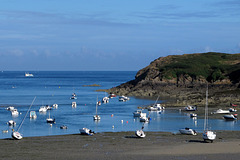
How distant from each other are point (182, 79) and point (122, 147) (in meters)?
119

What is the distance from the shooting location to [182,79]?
540 ft

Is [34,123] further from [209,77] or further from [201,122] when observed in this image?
[209,77]

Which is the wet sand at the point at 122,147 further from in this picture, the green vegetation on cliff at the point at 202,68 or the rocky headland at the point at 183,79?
the green vegetation on cliff at the point at 202,68

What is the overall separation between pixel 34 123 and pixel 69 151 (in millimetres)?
30955

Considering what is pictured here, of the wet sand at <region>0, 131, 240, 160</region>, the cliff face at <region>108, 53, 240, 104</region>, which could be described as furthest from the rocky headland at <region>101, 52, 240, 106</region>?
the wet sand at <region>0, 131, 240, 160</region>

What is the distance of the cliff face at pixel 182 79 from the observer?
14462cm

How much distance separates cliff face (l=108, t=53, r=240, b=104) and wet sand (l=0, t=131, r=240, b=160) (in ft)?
253

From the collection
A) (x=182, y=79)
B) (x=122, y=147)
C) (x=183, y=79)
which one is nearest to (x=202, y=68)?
(x=183, y=79)

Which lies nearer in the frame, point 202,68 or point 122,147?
point 122,147

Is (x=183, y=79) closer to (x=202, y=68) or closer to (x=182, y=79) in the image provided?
(x=182, y=79)

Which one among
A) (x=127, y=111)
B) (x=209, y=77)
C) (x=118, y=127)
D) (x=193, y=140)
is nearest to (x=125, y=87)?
(x=209, y=77)

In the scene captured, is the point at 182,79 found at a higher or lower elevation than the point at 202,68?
lower

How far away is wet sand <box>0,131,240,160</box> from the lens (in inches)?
1700

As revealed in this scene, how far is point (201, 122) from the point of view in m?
74.6
